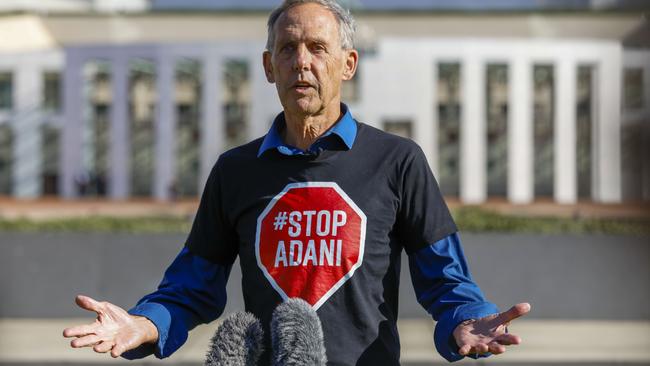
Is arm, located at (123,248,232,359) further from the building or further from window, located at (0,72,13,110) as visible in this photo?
window, located at (0,72,13,110)

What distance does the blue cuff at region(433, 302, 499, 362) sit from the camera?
2127 mm

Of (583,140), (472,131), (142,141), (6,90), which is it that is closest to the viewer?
(472,131)

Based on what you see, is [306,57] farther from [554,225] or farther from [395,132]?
[395,132]

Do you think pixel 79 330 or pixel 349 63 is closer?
pixel 79 330

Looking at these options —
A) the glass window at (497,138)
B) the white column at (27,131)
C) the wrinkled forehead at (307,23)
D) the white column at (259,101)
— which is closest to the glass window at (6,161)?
the white column at (27,131)

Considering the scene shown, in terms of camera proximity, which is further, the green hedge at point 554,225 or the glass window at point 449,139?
the glass window at point 449,139

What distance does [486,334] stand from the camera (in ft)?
6.77

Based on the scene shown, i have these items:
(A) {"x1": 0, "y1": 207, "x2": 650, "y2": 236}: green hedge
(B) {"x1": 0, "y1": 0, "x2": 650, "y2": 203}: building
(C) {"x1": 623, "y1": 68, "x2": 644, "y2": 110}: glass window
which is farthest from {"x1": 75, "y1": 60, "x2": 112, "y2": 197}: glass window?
(A) {"x1": 0, "y1": 207, "x2": 650, "y2": 236}: green hedge

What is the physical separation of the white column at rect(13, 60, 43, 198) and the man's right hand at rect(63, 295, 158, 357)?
153ft

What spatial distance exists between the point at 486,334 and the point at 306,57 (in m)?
0.76

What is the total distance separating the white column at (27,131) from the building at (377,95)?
0.32 ft

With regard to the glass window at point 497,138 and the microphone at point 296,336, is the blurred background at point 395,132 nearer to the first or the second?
the glass window at point 497,138

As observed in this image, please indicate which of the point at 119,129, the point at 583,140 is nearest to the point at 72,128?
the point at 119,129

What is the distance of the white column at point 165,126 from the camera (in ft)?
136
